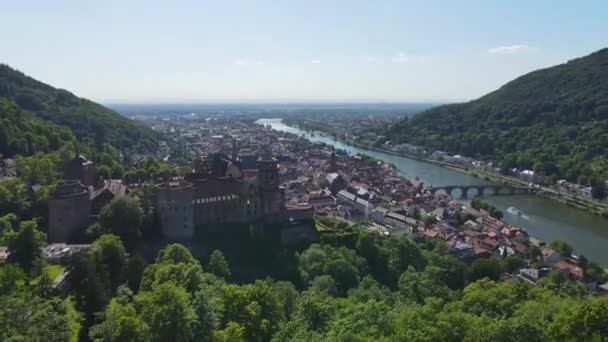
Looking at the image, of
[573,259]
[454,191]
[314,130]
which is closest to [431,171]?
[454,191]

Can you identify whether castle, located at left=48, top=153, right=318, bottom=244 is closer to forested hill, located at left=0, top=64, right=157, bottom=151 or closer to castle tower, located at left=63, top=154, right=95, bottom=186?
castle tower, located at left=63, top=154, right=95, bottom=186

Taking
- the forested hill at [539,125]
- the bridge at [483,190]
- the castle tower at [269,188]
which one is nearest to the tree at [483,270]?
the castle tower at [269,188]

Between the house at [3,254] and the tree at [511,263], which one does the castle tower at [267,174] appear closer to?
the house at [3,254]

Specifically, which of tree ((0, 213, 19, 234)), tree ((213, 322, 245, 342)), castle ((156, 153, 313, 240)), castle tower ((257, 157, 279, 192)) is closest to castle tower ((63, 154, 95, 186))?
tree ((0, 213, 19, 234))

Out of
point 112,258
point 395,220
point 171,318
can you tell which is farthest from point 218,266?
point 395,220

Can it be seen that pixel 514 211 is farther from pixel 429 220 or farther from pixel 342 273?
pixel 342 273
